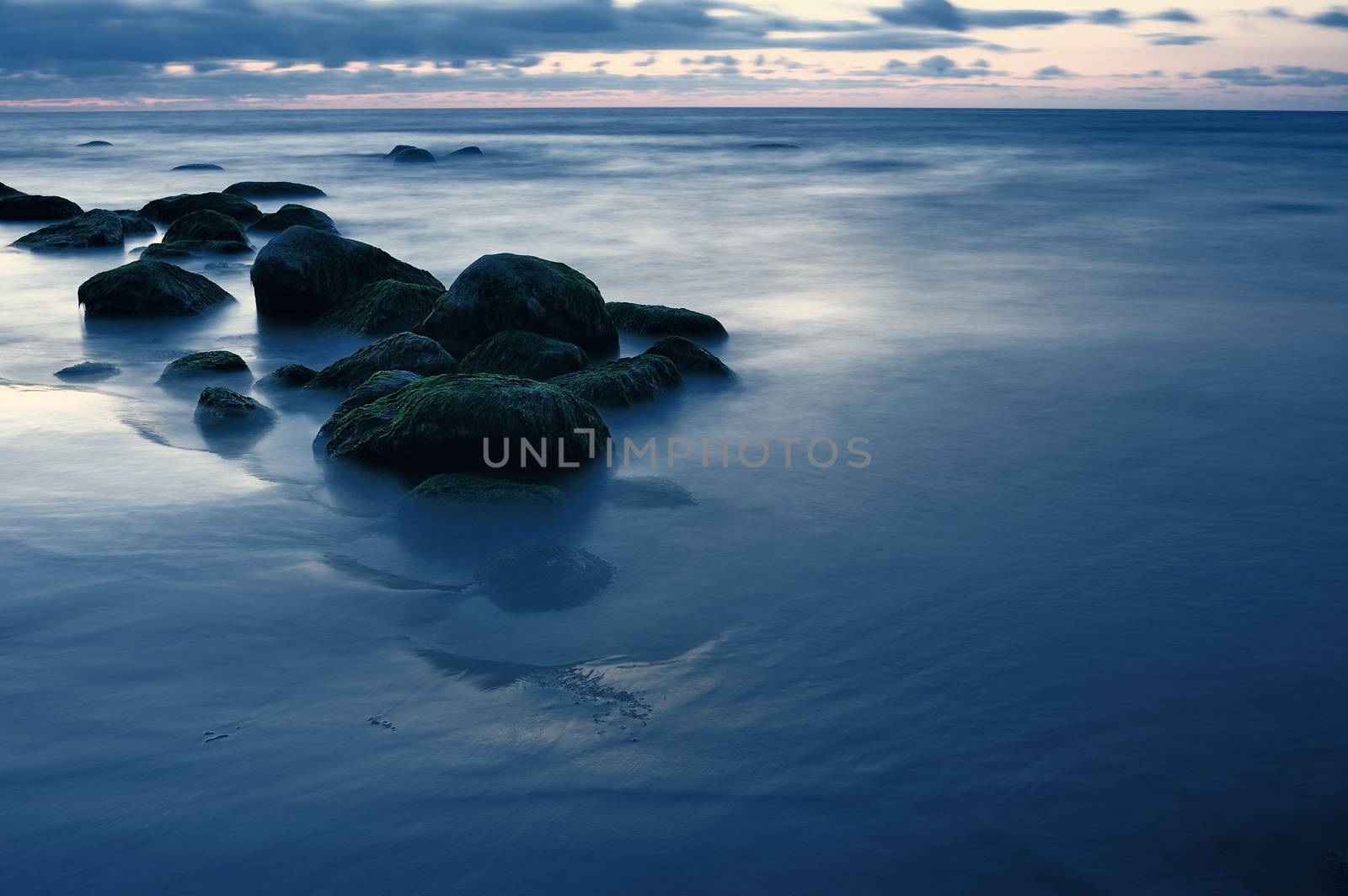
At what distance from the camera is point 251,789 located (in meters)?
3.19

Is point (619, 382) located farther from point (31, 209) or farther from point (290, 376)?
point (31, 209)

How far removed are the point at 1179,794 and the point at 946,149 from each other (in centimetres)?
5545

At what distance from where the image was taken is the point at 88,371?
8.59 m

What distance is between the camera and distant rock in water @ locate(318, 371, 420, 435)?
683 centimetres

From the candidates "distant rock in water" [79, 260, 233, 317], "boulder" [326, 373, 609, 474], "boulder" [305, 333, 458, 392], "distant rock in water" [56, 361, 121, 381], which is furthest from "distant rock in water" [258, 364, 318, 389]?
"distant rock in water" [79, 260, 233, 317]

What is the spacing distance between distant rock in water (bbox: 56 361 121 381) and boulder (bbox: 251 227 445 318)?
2154 millimetres

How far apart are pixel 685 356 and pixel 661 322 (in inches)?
64.2

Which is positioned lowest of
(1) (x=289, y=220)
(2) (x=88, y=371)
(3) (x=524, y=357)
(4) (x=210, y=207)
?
(2) (x=88, y=371)

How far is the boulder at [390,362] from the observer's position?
773 centimetres

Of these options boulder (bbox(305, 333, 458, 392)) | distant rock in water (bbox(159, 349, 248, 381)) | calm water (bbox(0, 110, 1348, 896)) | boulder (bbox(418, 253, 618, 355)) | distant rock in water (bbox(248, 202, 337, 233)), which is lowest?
calm water (bbox(0, 110, 1348, 896))

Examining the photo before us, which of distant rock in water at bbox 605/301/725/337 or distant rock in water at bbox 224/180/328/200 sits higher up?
distant rock in water at bbox 224/180/328/200

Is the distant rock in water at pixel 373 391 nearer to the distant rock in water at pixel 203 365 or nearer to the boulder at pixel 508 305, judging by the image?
the boulder at pixel 508 305

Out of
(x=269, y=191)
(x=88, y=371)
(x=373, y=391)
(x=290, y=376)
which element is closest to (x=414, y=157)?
(x=269, y=191)

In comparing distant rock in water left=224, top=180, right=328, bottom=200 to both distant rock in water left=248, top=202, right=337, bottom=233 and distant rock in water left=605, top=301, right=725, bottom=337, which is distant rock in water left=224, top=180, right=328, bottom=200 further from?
distant rock in water left=605, top=301, right=725, bottom=337
